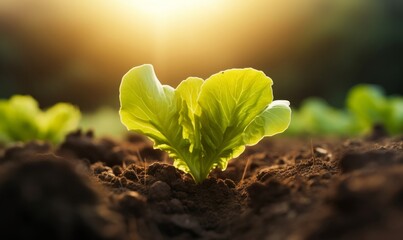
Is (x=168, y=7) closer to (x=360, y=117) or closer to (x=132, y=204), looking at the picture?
(x=360, y=117)

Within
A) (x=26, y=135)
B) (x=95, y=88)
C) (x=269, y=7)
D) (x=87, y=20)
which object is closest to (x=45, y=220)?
(x=26, y=135)

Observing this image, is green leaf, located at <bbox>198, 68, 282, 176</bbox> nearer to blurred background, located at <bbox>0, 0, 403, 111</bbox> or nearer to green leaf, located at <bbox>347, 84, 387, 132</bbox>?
green leaf, located at <bbox>347, 84, 387, 132</bbox>

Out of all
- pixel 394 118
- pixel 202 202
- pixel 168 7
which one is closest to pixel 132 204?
pixel 202 202

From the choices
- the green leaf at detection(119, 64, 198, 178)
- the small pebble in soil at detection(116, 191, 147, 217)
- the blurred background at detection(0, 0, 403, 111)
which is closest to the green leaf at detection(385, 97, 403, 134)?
the green leaf at detection(119, 64, 198, 178)

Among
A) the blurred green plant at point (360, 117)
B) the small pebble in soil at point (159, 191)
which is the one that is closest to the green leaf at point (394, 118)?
the blurred green plant at point (360, 117)

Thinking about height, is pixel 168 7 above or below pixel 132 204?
above

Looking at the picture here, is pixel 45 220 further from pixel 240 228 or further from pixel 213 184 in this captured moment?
pixel 213 184
